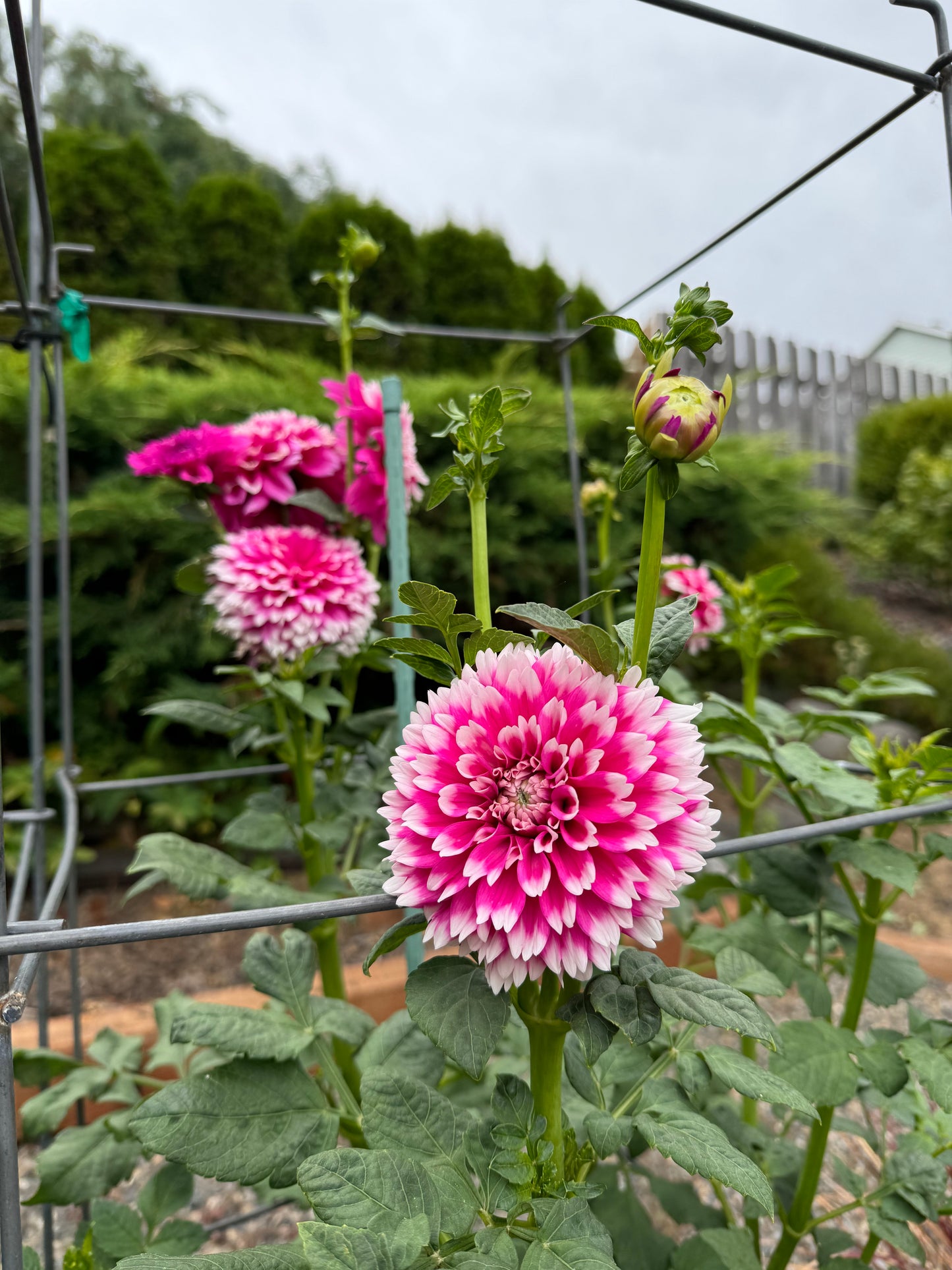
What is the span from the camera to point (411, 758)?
49 centimetres

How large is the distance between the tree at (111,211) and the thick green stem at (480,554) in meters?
3.26

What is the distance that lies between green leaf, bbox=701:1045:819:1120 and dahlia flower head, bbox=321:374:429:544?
615 mm

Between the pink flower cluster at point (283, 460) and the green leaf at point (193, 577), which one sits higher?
the pink flower cluster at point (283, 460)

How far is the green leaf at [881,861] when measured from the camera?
0.68 metres

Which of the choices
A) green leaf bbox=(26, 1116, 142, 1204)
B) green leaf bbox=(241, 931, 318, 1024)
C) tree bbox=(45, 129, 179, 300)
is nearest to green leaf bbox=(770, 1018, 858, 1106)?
green leaf bbox=(241, 931, 318, 1024)

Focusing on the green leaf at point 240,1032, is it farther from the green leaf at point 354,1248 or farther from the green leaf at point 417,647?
the green leaf at point 417,647

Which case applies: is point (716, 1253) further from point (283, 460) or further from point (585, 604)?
point (283, 460)

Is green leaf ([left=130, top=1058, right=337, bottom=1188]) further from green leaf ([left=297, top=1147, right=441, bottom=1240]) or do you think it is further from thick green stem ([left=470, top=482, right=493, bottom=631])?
thick green stem ([left=470, top=482, right=493, bottom=631])

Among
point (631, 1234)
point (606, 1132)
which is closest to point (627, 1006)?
point (606, 1132)

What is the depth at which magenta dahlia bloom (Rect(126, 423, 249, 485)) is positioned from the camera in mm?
884

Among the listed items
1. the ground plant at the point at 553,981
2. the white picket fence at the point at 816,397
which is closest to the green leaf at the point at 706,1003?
the ground plant at the point at 553,981

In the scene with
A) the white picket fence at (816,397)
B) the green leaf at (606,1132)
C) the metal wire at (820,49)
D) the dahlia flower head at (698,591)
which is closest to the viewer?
the green leaf at (606,1132)

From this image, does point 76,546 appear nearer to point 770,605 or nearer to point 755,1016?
point 770,605

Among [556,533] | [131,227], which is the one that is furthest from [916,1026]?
[131,227]
